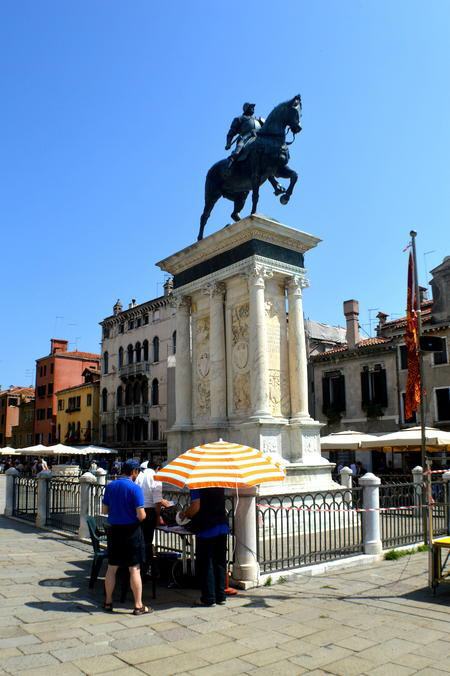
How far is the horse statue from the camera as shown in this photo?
15016mm

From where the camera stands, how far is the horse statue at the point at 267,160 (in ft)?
49.3

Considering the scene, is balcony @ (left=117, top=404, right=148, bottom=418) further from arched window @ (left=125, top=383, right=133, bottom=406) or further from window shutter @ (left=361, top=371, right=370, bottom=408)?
window shutter @ (left=361, top=371, right=370, bottom=408)

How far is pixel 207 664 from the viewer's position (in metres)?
5.34

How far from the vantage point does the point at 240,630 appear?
639 centimetres

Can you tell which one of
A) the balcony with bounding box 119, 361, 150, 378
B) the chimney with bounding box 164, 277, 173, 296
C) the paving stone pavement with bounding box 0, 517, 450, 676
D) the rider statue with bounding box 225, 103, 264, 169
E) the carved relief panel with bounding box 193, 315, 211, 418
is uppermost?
the chimney with bounding box 164, 277, 173, 296

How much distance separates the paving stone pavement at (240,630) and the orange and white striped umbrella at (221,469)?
147 cm

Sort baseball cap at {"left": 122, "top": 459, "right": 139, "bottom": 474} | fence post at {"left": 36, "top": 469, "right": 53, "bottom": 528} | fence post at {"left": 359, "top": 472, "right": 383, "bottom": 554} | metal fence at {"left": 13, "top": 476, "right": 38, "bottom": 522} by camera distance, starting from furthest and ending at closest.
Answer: metal fence at {"left": 13, "top": 476, "right": 38, "bottom": 522} < fence post at {"left": 36, "top": 469, "right": 53, "bottom": 528} < fence post at {"left": 359, "top": 472, "right": 383, "bottom": 554} < baseball cap at {"left": 122, "top": 459, "right": 139, "bottom": 474}

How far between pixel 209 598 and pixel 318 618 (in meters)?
1.34

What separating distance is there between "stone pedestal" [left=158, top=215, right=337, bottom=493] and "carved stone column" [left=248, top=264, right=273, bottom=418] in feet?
0.07

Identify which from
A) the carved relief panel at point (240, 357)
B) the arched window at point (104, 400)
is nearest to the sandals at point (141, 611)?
the carved relief panel at point (240, 357)

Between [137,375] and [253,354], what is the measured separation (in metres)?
39.4

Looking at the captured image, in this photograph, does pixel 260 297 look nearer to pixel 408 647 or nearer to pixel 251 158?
pixel 251 158

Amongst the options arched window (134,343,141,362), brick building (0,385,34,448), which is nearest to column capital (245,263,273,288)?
arched window (134,343,141,362)

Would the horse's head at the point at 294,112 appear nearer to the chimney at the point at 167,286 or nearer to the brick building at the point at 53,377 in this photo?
the chimney at the point at 167,286
